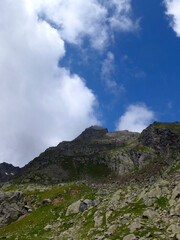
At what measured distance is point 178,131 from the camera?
166375 mm

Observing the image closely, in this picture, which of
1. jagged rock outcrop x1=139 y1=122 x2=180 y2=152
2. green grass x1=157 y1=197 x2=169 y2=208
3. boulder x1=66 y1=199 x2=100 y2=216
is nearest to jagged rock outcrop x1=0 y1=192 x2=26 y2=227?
boulder x1=66 y1=199 x2=100 y2=216

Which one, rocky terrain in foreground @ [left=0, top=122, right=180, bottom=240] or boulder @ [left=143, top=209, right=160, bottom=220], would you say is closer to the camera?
rocky terrain in foreground @ [left=0, top=122, right=180, bottom=240]

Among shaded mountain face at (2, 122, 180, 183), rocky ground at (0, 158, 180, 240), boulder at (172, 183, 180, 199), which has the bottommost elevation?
rocky ground at (0, 158, 180, 240)

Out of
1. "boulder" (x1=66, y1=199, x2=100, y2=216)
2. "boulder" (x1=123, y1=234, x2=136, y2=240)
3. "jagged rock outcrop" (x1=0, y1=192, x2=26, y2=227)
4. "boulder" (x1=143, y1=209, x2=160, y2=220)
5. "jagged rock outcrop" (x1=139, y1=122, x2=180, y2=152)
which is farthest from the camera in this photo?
"jagged rock outcrop" (x1=139, y1=122, x2=180, y2=152)

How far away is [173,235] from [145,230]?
450 centimetres

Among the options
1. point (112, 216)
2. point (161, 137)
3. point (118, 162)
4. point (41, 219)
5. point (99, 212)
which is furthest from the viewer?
point (118, 162)

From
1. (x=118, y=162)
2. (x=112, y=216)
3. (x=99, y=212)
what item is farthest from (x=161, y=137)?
(x=112, y=216)

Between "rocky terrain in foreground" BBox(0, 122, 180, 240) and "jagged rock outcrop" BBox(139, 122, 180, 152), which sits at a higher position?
"jagged rock outcrop" BBox(139, 122, 180, 152)

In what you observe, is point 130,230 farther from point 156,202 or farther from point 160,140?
point 160,140

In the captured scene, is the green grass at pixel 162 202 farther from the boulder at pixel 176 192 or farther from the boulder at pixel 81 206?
the boulder at pixel 81 206

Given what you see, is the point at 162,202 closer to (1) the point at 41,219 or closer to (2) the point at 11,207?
(1) the point at 41,219

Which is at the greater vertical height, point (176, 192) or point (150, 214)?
point (176, 192)

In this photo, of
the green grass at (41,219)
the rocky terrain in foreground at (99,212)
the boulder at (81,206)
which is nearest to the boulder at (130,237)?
the rocky terrain in foreground at (99,212)

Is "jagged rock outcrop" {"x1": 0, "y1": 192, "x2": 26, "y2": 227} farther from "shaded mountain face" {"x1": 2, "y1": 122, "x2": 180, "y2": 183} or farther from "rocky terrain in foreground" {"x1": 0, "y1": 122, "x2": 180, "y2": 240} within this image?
"shaded mountain face" {"x1": 2, "y1": 122, "x2": 180, "y2": 183}
